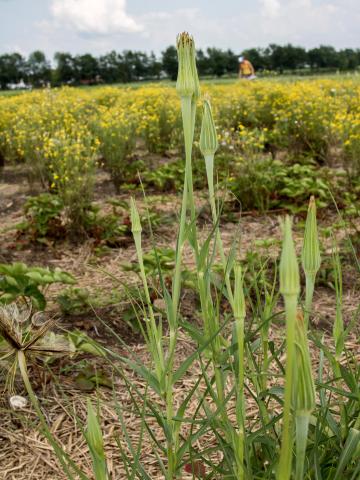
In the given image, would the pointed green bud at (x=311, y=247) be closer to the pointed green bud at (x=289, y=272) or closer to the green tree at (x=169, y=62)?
the pointed green bud at (x=289, y=272)

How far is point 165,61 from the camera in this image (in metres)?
50.3

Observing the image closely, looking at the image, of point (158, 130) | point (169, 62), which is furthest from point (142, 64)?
point (158, 130)

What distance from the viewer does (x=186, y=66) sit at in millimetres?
846

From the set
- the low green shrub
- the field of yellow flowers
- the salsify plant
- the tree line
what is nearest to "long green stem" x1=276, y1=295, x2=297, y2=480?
the salsify plant

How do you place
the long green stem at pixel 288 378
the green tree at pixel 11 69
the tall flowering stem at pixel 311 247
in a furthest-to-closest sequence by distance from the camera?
the green tree at pixel 11 69 → the tall flowering stem at pixel 311 247 → the long green stem at pixel 288 378

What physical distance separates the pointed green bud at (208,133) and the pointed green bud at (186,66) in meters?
0.06

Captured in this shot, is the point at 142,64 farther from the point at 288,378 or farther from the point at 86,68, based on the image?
the point at 288,378

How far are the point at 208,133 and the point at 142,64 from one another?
52687 mm

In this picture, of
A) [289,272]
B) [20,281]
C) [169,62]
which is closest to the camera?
[289,272]

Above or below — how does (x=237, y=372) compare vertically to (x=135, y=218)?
below

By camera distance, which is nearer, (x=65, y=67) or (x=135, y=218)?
(x=135, y=218)

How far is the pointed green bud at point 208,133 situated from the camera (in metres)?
0.92

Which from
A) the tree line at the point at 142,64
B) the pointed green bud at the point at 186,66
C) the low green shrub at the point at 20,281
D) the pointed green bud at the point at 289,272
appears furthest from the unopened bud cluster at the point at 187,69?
the tree line at the point at 142,64

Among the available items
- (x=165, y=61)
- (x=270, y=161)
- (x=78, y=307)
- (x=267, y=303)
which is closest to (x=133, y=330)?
(x=78, y=307)
